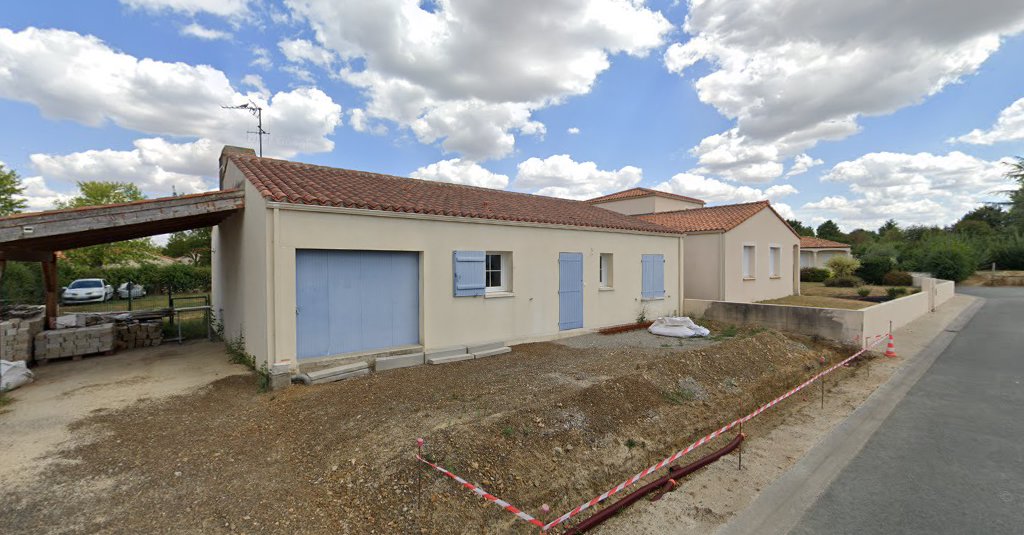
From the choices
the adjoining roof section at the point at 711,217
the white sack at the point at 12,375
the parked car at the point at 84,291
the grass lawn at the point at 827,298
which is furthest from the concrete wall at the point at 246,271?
the parked car at the point at 84,291

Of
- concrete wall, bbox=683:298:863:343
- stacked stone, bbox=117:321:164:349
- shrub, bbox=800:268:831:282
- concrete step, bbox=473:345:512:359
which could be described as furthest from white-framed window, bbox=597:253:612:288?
shrub, bbox=800:268:831:282

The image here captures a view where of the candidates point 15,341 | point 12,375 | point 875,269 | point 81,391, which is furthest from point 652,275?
point 875,269

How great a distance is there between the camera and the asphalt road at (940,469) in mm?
3744

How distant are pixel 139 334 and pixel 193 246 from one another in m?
32.3

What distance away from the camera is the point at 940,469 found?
470 cm

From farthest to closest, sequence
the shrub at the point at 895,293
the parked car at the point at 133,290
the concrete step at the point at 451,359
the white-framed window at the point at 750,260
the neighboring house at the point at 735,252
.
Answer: the parked car at the point at 133,290 → the shrub at the point at 895,293 → the white-framed window at the point at 750,260 → the neighboring house at the point at 735,252 → the concrete step at the point at 451,359

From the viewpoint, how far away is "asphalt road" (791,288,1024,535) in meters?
3.74

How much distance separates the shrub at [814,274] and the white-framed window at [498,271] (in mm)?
25395

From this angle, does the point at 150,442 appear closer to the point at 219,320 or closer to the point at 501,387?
the point at 501,387

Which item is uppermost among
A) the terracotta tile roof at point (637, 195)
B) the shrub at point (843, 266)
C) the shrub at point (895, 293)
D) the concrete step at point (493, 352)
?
the terracotta tile roof at point (637, 195)

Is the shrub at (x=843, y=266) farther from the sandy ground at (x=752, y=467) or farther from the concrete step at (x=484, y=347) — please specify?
the concrete step at (x=484, y=347)

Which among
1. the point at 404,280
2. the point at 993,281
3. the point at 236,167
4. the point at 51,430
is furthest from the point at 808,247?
the point at 51,430

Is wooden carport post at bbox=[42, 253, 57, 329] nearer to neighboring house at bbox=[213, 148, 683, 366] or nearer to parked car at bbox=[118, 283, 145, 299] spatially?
neighboring house at bbox=[213, 148, 683, 366]

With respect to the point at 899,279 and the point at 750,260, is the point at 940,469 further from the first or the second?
the point at 899,279
